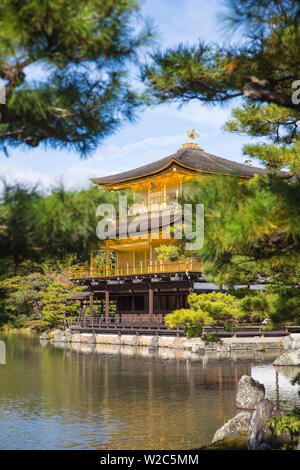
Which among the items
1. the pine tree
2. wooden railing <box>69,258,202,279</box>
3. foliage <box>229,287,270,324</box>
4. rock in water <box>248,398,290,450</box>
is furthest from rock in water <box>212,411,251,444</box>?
wooden railing <box>69,258,202,279</box>

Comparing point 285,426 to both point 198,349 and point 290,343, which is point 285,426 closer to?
point 290,343

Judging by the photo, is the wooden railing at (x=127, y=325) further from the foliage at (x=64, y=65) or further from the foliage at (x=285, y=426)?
the foliage at (x=64, y=65)

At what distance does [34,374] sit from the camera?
18.3 m

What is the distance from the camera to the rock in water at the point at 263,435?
7.57 m

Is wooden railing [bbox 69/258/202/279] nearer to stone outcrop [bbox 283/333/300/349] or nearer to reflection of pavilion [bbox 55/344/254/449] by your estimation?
stone outcrop [bbox 283/333/300/349]

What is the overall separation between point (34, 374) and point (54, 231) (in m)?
14.5

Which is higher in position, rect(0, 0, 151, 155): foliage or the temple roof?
the temple roof

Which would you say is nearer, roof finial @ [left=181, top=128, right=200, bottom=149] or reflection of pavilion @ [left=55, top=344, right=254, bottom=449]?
reflection of pavilion @ [left=55, top=344, right=254, bottom=449]

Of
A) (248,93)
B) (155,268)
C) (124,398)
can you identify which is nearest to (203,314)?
(124,398)

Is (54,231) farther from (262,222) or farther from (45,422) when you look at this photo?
(45,422)

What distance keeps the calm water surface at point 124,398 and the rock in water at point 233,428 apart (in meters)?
0.39

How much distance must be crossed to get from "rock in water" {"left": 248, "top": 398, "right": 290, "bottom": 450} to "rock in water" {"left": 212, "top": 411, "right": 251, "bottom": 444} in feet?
3.08

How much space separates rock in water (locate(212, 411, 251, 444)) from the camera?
29.2 ft
